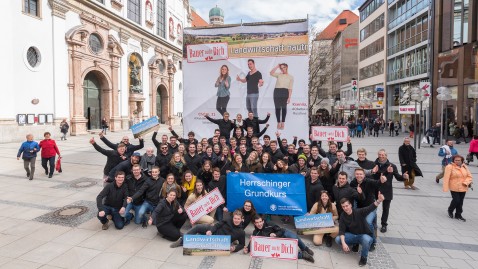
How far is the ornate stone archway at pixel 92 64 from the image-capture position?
90.3 ft

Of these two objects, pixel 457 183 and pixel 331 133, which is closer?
pixel 457 183

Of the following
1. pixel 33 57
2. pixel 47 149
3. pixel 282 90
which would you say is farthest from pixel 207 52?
pixel 33 57

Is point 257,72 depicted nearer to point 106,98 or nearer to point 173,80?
point 106,98

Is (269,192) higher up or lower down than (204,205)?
higher up

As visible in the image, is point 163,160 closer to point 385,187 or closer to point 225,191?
point 225,191

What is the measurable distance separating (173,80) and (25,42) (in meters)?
25.9

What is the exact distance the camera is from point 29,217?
7129 mm

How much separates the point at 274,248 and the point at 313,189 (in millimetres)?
1814

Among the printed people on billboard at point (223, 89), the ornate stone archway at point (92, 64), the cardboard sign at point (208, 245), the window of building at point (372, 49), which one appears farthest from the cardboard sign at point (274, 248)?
the window of building at point (372, 49)

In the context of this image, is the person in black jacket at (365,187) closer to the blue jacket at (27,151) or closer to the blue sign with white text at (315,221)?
the blue sign with white text at (315,221)

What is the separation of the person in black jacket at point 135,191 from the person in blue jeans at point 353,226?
164 inches

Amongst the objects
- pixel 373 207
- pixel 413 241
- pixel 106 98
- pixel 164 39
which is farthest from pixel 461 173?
pixel 164 39

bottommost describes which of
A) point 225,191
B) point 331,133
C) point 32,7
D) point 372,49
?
point 225,191

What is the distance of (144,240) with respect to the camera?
610 cm
